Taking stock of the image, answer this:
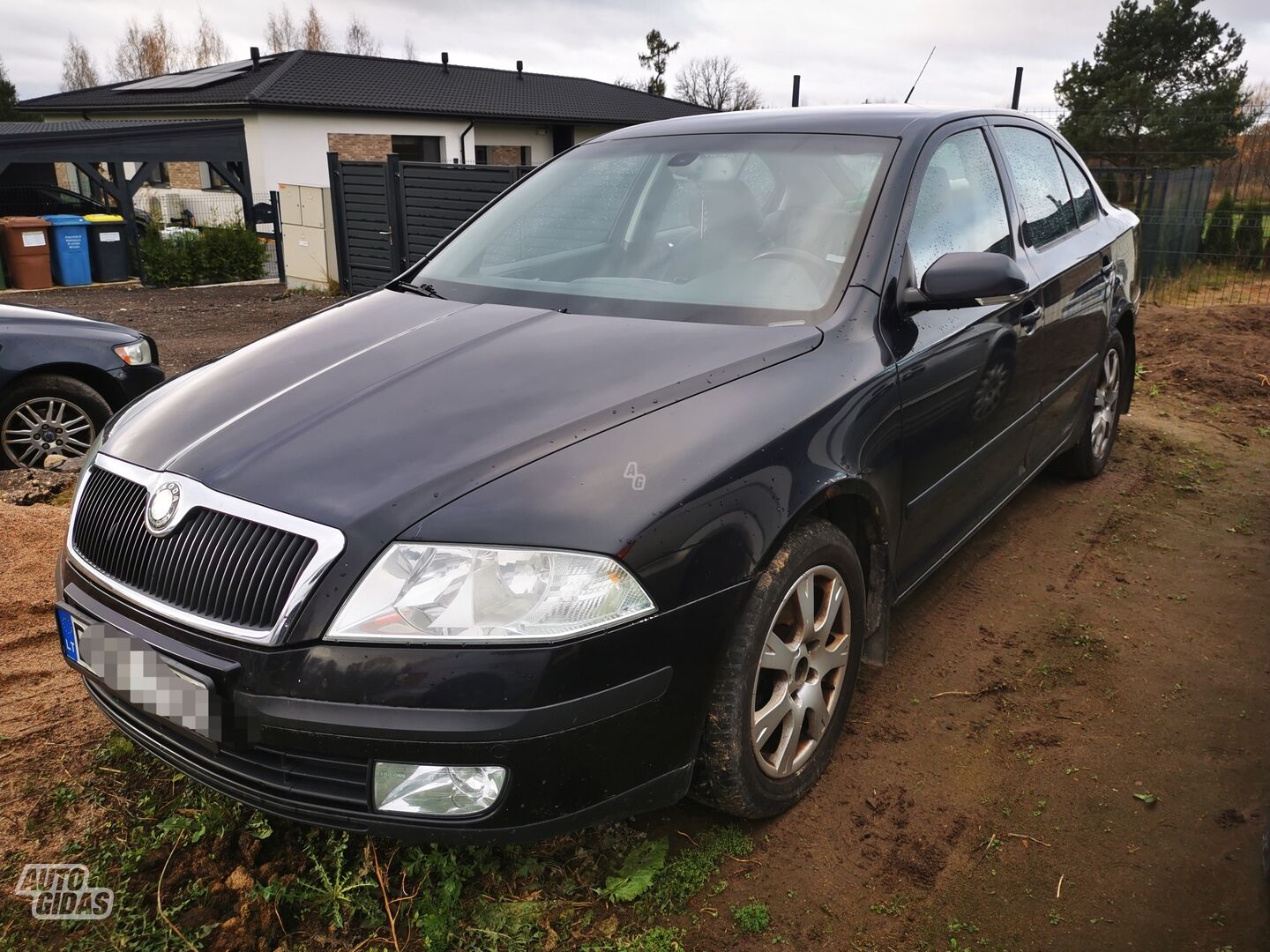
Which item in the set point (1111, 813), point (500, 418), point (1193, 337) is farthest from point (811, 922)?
point (1193, 337)

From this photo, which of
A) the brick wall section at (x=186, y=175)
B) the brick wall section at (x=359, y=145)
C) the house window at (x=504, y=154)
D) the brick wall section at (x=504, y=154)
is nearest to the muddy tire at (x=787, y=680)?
the brick wall section at (x=359, y=145)

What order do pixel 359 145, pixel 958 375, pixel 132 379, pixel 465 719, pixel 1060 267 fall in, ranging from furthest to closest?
1. pixel 359 145
2. pixel 132 379
3. pixel 1060 267
4. pixel 958 375
5. pixel 465 719

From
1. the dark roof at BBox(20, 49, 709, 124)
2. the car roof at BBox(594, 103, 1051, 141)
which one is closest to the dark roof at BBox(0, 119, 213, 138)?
the dark roof at BBox(20, 49, 709, 124)

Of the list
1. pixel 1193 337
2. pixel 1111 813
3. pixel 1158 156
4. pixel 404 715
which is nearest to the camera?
pixel 404 715

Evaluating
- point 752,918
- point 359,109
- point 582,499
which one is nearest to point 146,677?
point 582,499

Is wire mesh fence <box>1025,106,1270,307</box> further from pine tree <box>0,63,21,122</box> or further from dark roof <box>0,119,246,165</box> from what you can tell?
pine tree <box>0,63,21,122</box>

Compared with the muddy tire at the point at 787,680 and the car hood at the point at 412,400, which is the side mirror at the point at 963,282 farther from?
the muddy tire at the point at 787,680

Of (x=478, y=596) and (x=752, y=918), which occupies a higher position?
(x=478, y=596)

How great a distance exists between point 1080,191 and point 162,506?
14.1ft

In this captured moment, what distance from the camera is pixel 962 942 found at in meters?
2.21

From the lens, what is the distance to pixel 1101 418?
5.18 m

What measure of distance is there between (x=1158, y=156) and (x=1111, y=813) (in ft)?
77.0

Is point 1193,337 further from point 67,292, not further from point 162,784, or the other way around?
point 67,292

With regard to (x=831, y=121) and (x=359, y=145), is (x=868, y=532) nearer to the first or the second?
(x=831, y=121)
